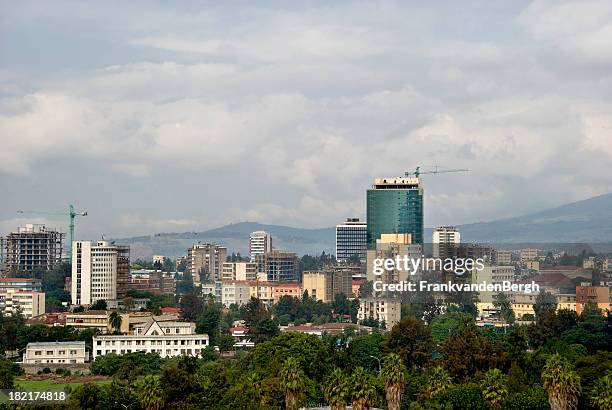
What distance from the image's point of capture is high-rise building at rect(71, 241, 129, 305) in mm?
153250

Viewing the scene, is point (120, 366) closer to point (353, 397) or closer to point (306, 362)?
point (306, 362)

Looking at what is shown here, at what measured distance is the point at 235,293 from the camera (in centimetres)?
18112

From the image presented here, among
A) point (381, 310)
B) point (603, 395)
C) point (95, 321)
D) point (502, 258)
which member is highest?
point (502, 258)

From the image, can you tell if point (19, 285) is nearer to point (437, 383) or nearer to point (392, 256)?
point (392, 256)

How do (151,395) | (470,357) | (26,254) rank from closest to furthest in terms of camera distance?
(151,395)
(470,357)
(26,254)

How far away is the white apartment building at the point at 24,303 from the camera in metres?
144

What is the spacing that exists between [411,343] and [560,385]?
29.5 meters

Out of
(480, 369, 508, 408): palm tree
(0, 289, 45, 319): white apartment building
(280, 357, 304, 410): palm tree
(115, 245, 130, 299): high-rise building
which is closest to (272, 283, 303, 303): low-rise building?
(115, 245, 130, 299): high-rise building

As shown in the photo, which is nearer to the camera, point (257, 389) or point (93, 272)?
point (257, 389)

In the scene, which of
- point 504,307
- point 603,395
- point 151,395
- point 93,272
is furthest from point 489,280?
point 151,395

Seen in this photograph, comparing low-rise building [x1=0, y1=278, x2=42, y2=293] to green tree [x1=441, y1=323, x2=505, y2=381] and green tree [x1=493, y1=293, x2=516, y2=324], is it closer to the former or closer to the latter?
green tree [x1=493, y1=293, x2=516, y2=324]

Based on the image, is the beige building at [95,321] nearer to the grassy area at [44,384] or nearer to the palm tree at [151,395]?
Answer: the grassy area at [44,384]

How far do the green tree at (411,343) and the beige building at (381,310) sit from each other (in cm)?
4660

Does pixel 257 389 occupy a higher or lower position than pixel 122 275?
lower
